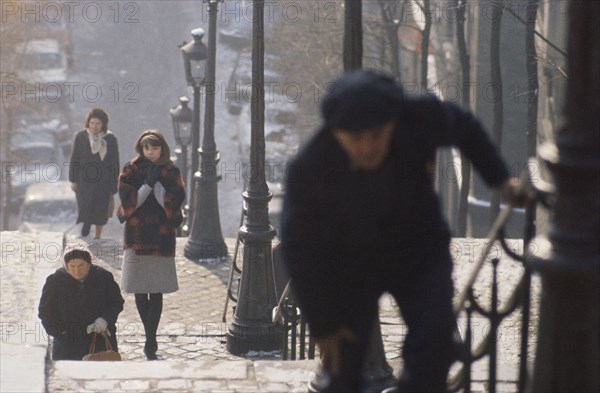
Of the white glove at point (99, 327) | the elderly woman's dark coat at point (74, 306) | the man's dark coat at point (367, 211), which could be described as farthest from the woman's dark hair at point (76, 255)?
the man's dark coat at point (367, 211)

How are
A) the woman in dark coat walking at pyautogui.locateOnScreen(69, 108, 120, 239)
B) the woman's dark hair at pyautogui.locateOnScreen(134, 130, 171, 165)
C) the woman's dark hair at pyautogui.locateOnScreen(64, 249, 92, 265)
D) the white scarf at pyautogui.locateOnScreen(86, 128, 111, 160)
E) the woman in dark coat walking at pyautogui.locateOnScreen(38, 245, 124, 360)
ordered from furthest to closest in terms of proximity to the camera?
the white scarf at pyautogui.locateOnScreen(86, 128, 111, 160) → the woman in dark coat walking at pyautogui.locateOnScreen(69, 108, 120, 239) → the woman's dark hair at pyautogui.locateOnScreen(134, 130, 171, 165) → the woman in dark coat walking at pyautogui.locateOnScreen(38, 245, 124, 360) → the woman's dark hair at pyautogui.locateOnScreen(64, 249, 92, 265)

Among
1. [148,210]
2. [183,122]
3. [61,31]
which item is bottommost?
[148,210]

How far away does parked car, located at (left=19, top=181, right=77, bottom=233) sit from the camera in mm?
33406

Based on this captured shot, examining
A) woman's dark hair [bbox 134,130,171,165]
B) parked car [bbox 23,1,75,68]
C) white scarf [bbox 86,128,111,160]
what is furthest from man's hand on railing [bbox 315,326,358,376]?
parked car [bbox 23,1,75,68]

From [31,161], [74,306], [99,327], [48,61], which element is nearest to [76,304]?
[74,306]

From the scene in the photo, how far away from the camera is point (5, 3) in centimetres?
3591

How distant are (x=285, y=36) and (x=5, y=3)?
27.6ft

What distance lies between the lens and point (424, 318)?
14.4 ft

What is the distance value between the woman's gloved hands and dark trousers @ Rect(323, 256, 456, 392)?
4733mm

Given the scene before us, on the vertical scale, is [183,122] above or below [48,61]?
below

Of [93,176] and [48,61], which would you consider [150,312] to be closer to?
[93,176]

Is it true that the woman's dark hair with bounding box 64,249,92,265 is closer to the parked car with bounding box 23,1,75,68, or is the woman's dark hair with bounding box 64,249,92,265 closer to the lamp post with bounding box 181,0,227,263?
the lamp post with bounding box 181,0,227,263

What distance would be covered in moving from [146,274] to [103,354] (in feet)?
3.32

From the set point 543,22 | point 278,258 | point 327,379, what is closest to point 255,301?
point 278,258
